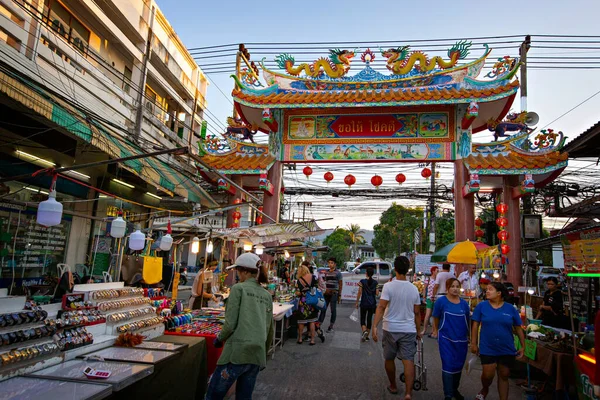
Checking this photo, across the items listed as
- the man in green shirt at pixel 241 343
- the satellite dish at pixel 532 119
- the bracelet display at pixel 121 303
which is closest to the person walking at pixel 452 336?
the man in green shirt at pixel 241 343

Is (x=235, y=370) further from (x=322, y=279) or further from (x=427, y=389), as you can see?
(x=322, y=279)

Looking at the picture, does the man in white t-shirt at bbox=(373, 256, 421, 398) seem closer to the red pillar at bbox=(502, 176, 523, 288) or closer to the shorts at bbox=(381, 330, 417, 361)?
the shorts at bbox=(381, 330, 417, 361)

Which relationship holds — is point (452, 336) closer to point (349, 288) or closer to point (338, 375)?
point (338, 375)

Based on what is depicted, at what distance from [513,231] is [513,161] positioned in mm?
2203

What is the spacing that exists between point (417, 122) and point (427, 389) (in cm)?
918

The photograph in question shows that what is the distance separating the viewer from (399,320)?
493 cm

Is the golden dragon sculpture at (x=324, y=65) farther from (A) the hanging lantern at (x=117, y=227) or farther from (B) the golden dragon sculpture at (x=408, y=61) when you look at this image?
(A) the hanging lantern at (x=117, y=227)

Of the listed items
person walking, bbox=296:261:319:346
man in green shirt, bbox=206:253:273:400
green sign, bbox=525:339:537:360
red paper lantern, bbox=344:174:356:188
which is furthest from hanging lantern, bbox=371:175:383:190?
man in green shirt, bbox=206:253:273:400

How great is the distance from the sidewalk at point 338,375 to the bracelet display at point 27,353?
8.42 ft

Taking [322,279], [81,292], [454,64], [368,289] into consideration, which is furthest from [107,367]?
[454,64]

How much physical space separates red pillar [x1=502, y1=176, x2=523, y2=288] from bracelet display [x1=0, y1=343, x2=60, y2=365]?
1152 cm

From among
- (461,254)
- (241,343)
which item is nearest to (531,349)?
(461,254)

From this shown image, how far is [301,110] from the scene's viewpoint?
13.0 meters

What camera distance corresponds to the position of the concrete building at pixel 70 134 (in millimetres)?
7398
